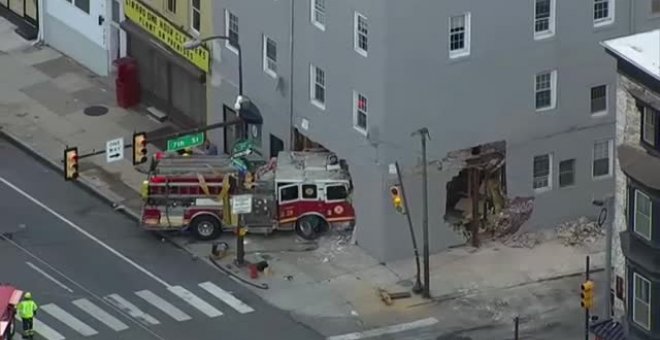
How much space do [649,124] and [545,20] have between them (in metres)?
15.1

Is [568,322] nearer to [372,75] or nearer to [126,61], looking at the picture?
[372,75]

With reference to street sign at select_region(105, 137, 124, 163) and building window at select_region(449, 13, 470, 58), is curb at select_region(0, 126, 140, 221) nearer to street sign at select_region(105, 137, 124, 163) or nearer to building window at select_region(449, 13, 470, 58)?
street sign at select_region(105, 137, 124, 163)

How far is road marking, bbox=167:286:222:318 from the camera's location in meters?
82.6

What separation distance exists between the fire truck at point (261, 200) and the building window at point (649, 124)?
17.4 meters

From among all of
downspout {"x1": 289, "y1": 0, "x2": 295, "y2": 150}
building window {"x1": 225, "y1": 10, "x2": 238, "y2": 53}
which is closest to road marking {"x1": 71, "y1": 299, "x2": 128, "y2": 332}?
downspout {"x1": 289, "y1": 0, "x2": 295, "y2": 150}

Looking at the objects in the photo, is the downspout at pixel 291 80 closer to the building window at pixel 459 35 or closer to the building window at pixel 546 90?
the building window at pixel 459 35

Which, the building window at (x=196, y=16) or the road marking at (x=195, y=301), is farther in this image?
the building window at (x=196, y=16)

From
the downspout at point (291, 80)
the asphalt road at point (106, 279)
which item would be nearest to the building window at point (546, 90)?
the downspout at point (291, 80)

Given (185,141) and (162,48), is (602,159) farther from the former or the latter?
(162,48)

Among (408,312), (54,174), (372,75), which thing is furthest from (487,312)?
(54,174)

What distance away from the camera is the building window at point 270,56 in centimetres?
8906

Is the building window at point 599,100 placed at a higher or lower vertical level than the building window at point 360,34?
lower

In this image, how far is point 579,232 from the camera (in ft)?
288

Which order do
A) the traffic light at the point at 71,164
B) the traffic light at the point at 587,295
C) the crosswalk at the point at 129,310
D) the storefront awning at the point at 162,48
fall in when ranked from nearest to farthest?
the traffic light at the point at 587,295
the crosswalk at the point at 129,310
the traffic light at the point at 71,164
the storefront awning at the point at 162,48
